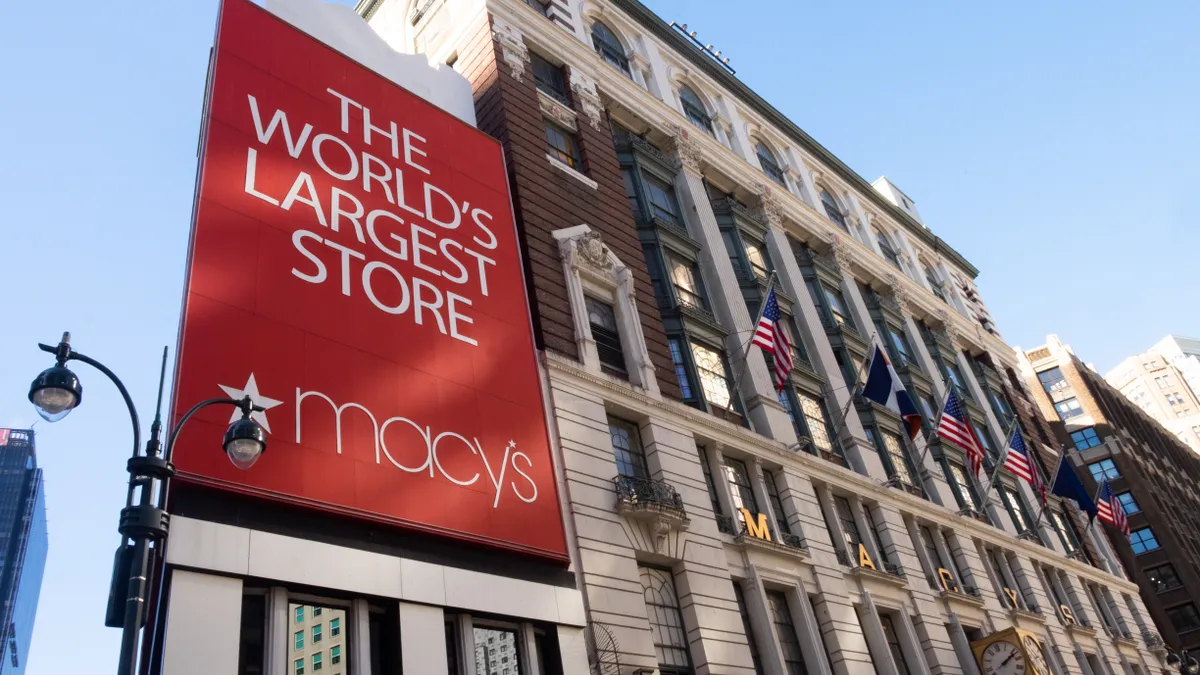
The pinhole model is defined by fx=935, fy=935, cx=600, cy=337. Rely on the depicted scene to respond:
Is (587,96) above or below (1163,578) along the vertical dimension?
above

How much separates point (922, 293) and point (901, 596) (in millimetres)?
28410

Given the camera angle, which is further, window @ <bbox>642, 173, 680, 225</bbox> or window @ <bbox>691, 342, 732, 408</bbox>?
window @ <bbox>642, 173, 680, 225</bbox>

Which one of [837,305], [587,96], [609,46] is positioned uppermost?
[609,46]

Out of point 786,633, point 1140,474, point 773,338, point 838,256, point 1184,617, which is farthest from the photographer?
point 1140,474

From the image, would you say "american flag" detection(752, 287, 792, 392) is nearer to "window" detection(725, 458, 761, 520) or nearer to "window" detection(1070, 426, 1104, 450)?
"window" detection(725, 458, 761, 520)

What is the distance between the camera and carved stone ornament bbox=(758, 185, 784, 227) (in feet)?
148

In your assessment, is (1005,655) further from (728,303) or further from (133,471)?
(133,471)

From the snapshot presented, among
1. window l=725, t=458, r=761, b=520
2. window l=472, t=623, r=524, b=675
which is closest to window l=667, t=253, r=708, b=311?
window l=725, t=458, r=761, b=520

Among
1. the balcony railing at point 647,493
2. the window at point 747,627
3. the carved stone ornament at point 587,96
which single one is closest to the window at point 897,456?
the window at point 747,627

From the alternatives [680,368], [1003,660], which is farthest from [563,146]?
[1003,660]

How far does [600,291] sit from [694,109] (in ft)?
66.2

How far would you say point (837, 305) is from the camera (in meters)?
46.9

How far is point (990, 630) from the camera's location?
37.9 meters

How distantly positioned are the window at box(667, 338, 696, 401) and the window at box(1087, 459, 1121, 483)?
63.0 metres
